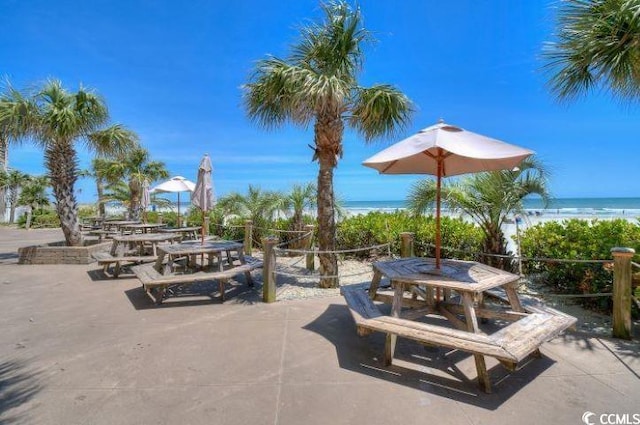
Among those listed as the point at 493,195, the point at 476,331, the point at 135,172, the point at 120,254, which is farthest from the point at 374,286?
the point at 135,172

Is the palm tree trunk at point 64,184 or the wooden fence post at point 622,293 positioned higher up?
the palm tree trunk at point 64,184

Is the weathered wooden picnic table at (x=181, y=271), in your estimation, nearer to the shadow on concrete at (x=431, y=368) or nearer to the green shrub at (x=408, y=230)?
the shadow on concrete at (x=431, y=368)

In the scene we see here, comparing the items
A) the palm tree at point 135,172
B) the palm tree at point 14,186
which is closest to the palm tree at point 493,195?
the palm tree at point 135,172

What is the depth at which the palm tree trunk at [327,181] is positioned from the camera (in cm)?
616

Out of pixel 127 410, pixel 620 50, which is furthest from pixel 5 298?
pixel 620 50

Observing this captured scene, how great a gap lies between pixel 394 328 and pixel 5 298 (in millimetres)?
6328

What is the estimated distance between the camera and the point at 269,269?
5.36 meters

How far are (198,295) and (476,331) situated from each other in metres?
4.49

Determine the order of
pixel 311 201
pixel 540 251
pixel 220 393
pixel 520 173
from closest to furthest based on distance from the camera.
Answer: pixel 220 393 < pixel 520 173 < pixel 540 251 < pixel 311 201

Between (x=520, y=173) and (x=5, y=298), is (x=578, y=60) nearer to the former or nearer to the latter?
(x=520, y=173)

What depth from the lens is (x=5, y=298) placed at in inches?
221

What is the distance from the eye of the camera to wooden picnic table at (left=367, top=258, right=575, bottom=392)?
285 centimetres

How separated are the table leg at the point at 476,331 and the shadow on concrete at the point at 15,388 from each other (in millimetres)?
3478

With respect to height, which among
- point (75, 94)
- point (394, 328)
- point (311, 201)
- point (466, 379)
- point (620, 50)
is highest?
point (75, 94)
